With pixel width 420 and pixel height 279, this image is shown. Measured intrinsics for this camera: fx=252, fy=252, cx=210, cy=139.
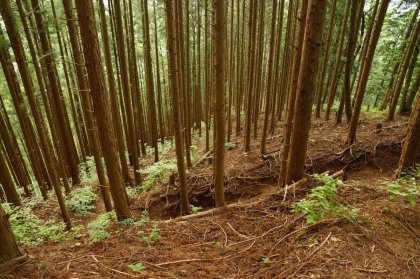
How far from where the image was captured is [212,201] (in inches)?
306

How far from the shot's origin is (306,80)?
463cm

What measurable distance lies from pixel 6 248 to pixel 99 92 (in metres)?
2.61

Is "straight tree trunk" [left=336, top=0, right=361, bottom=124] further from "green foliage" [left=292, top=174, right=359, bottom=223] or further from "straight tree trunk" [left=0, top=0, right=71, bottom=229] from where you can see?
"straight tree trunk" [left=0, top=0, right=71, bottom=229]

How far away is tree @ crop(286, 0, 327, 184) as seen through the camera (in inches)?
169

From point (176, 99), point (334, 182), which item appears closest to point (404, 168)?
point (334, 182)

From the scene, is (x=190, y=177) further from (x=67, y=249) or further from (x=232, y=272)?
(x=232, y=272)

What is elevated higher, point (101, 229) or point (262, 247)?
point (262, 247)

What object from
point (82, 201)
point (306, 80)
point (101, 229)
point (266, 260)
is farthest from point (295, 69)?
point (82, 201)

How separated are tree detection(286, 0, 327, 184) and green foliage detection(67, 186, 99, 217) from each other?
24.5 feet

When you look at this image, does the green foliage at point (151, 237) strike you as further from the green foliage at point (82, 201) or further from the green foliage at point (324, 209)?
the green foliage at point (82, 201)

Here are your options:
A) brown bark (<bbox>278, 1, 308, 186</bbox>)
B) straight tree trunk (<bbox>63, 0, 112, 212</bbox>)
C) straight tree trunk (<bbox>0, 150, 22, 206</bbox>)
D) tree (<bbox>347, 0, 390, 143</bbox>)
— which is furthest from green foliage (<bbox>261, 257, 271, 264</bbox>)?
straight tree trunk (<bbox>0, 150, 22, 206</bbox>)

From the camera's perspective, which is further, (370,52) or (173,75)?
(370,52)

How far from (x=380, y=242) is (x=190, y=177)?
6.07 m

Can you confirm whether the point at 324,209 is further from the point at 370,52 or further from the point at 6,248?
the point at 370,52
